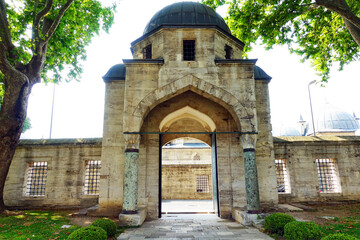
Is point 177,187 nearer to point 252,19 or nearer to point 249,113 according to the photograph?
point 249,113

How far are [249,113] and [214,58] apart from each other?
2.65 meters

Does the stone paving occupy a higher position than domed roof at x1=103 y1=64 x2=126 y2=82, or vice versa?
domed roof at x1=103 y1=64 x2=126 y2=82

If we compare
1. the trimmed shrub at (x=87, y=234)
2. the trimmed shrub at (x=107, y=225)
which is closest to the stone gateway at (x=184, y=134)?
the trimmed shrub at (x=107, y=225)

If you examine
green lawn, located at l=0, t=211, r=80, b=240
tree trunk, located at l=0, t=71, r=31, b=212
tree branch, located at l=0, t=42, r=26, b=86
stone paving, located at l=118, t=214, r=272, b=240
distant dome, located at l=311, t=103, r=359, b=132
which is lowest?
stone paving, located at l=118, t=214, r=272, b=240

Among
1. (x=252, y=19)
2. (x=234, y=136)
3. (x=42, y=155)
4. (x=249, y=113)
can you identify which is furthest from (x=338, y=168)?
(x=42, y=155)

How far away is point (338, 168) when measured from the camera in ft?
41.4

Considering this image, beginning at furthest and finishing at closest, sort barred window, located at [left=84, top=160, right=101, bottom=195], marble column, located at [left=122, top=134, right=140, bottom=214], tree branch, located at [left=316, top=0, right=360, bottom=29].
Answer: barred window, located at [left=84, top=160, right=101, bottom=195]
marble column, located at [left=122, top=134, right=140, bottom=214]
tree branch, located at [left=316, top=0, right=360, bottom=29]

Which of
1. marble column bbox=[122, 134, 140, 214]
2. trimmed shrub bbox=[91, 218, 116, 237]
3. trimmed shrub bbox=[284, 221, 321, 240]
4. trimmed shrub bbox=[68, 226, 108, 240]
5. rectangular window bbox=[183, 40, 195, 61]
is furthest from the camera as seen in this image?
rectangular window bbox=[183, 40, 195, 61]

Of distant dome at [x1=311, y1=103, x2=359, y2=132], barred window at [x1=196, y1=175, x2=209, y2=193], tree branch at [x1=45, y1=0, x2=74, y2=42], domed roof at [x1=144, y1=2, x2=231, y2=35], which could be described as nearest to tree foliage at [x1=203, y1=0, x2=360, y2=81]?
domed roof at [x1=144, y1=2, x2=231, y2=35]

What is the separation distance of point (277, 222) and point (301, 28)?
9.22 m

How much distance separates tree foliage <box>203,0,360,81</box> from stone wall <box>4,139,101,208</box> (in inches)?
363

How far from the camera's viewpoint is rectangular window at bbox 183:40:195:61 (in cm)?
1021

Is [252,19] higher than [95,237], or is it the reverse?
[252,19]

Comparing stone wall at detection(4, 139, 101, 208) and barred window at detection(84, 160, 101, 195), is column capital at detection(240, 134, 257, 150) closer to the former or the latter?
stone wall at detection(4, 139, 101, 208)
